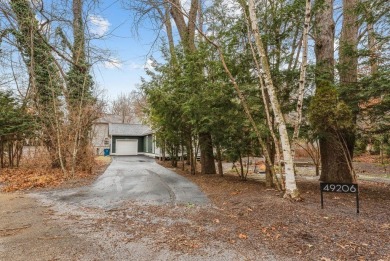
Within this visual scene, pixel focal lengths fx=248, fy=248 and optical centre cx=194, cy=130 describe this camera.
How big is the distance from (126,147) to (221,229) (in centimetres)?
2860

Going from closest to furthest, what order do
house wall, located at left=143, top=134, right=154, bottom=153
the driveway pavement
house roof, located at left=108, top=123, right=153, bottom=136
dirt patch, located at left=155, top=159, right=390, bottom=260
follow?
dirt patch, located at left=155, top=159, right=390, bottom=260 → the driveway pavement → house wall, located at left=143, top=134, right=154, bottom=153 → house roof, located at left=108, top=123, right=153, bottom=136

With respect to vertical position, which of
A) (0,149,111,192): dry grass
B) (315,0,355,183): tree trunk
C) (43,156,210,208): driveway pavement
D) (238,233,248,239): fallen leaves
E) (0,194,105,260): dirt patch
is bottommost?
(238,233,248,239): fallen leaves

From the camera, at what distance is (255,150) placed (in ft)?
28.2

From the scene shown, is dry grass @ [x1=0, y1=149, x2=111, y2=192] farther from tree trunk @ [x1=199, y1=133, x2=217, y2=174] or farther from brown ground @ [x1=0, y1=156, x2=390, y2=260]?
tree trunk @ [x1=199, y1=133, x2=217, y2=174]

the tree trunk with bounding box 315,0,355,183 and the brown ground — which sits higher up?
the tree trunk with bounding box 315,0,355,183

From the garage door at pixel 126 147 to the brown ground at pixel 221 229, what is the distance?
2534 cm

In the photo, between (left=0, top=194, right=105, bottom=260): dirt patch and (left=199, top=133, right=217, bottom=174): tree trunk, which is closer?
(left=0, top=194, right=105, bottom=260): dirt patch

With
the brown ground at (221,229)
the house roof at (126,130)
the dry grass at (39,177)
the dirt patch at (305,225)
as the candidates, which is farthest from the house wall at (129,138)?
the dirt patch at (305,225)

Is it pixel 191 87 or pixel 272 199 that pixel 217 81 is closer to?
pixel 191 87

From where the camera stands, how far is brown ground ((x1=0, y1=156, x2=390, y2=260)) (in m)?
3.27

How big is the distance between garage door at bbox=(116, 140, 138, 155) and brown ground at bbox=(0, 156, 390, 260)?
2534cm

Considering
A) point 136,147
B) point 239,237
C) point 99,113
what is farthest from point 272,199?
point 136,147

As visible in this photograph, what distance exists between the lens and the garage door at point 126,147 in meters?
30.8

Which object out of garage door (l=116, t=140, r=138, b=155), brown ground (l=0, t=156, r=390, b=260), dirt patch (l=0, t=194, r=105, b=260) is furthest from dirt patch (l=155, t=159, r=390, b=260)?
garage door (l=116, t=140, r=138, b=155)
